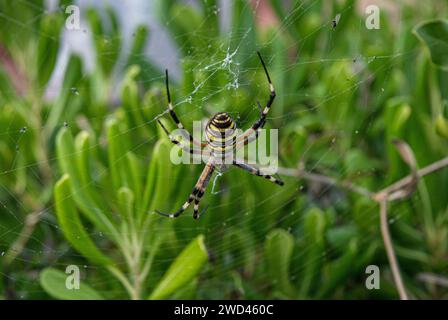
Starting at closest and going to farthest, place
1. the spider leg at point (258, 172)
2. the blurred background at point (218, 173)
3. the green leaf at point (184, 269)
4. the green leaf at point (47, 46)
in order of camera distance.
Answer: the green leaf at point (184, 269) < the blurred background at point (218, 173) < the spider leg at point (258, 172) < the green leaf at point (47, 46)

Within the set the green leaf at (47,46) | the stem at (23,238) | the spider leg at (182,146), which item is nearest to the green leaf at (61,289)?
the stem at (23,238)

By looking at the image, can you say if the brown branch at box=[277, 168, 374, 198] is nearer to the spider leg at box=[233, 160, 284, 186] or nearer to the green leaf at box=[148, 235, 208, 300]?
the spider leg at box=[233, 160, 284, 186]

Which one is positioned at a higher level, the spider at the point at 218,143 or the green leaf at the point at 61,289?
the spider at the point at 218,143

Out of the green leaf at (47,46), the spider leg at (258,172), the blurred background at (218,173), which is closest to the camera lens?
the blurred background at (218,173)

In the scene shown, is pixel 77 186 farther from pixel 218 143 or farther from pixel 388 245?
pixel 388 245

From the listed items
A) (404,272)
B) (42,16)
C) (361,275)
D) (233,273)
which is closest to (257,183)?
(233,273)

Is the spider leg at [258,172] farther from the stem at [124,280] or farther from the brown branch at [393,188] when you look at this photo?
the stem at [124,280]

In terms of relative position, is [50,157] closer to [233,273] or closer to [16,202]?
[16,202]
